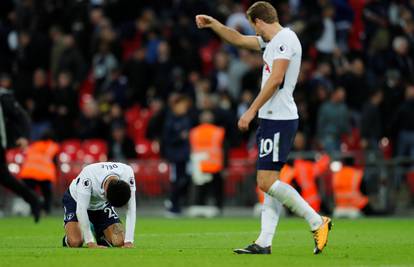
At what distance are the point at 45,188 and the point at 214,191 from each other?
3.21 metres

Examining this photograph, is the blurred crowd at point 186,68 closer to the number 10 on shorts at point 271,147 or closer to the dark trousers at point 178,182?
the dark trousers at point 178,182

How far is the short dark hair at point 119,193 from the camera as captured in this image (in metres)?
11.3

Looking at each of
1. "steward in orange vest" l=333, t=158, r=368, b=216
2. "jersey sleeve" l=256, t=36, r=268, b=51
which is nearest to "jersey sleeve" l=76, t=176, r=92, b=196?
"jersey sleeve" l=256, t=36, r=268, b=51

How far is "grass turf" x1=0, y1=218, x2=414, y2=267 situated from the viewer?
34.4 feet

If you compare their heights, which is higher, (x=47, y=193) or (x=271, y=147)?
(x=271, y=147)

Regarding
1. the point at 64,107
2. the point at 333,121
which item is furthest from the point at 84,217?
the point at 64,107

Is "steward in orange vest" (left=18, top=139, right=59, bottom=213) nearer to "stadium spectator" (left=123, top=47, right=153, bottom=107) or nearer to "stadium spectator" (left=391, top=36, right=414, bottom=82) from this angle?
"stadium spectator" (left=123, top=47, right=153, bottom=107)

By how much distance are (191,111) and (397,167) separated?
14.4ft

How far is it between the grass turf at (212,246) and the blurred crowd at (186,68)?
417 cm

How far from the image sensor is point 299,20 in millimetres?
26094

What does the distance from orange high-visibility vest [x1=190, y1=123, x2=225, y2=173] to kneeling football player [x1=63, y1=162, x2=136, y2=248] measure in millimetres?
9827

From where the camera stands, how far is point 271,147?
1122 centimetres

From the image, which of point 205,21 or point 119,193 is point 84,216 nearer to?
point 119,193

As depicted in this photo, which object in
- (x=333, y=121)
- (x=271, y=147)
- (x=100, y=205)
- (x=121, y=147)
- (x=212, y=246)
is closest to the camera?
(x=271, y=147)
